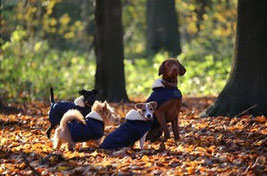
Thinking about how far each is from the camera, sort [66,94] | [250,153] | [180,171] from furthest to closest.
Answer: [66,94] < [250,153] < [180,171]

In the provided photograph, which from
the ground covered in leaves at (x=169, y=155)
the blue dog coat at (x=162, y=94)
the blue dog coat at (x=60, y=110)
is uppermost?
the blue dog coat at (x=162, y=94)

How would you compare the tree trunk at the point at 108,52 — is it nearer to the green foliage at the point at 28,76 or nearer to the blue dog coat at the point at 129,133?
the green foliage at the point at 28,76

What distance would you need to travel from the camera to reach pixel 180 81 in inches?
865

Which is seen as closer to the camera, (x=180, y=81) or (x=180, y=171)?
(x=180, y=171)

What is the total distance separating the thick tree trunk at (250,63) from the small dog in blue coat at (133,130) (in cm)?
267

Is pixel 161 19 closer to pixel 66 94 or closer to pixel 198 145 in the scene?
pixel 66 94

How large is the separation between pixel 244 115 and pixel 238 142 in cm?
196

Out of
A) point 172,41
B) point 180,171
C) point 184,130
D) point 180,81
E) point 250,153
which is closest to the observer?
point 180,171

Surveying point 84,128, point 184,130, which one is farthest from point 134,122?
point 184,130

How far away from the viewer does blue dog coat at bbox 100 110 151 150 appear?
8.26m

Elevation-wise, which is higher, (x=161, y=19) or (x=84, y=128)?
(x=161, y=19)

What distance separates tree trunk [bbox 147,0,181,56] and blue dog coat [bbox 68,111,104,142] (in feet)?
67.7

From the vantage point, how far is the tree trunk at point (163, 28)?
1152 inches

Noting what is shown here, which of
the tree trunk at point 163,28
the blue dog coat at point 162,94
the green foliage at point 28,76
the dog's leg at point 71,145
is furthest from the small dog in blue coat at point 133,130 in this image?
the tree trunk at point 163,28
